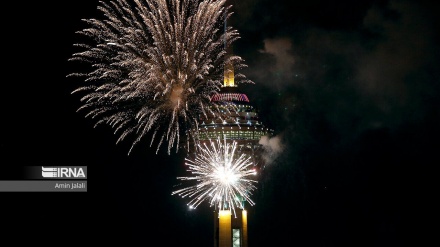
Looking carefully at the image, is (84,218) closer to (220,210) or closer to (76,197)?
(76,197)

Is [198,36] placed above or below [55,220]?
above

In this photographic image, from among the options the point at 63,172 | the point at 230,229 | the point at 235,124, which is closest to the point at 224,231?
the point at 230,229

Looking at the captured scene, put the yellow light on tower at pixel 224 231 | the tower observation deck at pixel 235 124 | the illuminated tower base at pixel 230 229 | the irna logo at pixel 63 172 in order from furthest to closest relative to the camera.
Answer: the tower observation deck at pixel 235 124, the illuminated tower base at pixel 230 229, the yellow light on tower at pixel 224 231, the irna logo at pixel 63 172

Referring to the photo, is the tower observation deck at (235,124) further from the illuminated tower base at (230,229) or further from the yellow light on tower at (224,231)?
the yellow light on tower at (224,231)

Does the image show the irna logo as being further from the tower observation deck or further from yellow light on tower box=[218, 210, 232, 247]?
the tower observation deck

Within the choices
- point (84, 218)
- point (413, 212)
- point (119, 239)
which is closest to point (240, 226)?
point (84, 218)

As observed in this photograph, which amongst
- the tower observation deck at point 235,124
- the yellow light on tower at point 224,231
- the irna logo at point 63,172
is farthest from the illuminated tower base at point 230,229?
the irna logo at point 63,172

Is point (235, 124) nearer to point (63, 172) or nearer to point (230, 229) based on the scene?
point (230, 229)
